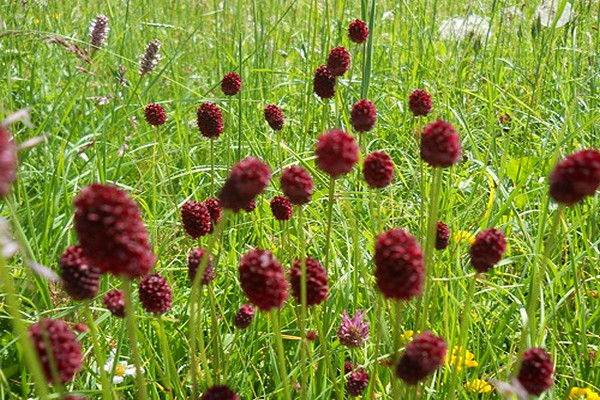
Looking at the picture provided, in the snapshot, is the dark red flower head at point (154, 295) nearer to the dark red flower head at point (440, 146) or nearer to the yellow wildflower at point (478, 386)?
Result: the dark red flower head at point (440, 146)

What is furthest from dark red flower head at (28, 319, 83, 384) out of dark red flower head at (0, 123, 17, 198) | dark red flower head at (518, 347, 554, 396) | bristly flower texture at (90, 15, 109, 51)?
bristly flower texture at (90, 15, 109, 51)

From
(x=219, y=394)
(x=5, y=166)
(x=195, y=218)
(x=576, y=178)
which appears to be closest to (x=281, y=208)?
(x=195, y=218)

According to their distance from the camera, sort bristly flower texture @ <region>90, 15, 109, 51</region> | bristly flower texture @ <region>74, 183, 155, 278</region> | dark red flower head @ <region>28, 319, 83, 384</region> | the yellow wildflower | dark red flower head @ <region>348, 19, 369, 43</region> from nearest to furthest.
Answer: bristly flower texture @ <region>74, 183, 155, 278</region>
dark red flower head @ <region>28, 319, 83, 384</region>
the yellow wildflower
dark red flower head @ <region>348, 19, 369, 43</region>
bristly flower texture @ <region>90, 15, 109, 51</region>

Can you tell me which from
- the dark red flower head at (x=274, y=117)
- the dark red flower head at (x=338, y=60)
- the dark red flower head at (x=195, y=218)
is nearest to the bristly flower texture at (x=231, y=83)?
the dark red flower head at (x=274, y=117)

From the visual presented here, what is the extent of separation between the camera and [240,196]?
0.85 meters

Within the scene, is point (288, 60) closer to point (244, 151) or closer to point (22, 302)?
point (244, 151)

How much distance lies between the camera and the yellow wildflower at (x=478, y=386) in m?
1.37

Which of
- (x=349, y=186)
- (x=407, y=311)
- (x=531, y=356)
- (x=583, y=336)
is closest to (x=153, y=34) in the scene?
(x=349, y=186)

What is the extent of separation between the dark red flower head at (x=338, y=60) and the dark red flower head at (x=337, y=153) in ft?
2.42

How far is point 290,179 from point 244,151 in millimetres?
1343

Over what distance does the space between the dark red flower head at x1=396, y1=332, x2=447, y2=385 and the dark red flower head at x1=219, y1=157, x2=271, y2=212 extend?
27cm

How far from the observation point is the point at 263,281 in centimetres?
86

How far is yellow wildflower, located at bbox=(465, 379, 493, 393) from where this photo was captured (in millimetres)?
1369

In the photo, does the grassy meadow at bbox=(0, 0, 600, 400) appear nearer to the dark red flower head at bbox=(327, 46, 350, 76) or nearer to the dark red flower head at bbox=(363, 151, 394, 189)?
the dark red flower head at bbox=(363, 151, 394, 189)
